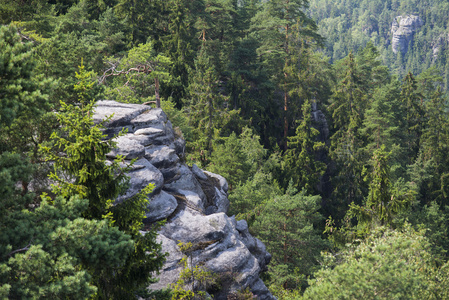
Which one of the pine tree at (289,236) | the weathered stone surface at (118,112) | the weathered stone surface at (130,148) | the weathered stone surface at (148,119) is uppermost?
the weathered stone surface at (118,112)

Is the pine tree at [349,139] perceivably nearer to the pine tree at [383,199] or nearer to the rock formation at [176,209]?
the pine tree at [383,199]

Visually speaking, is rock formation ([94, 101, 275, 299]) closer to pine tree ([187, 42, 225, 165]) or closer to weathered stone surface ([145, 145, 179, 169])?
weathered stone surface ([145, 145, 179, 169])

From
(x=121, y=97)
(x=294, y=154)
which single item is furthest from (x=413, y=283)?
(x=294, y=154)

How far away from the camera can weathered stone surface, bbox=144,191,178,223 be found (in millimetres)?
14859

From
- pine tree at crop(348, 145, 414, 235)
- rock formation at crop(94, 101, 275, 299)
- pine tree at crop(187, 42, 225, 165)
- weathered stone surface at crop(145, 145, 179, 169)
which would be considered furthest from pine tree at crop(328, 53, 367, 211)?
weathered stone surface at crop(145, 145, 179, 169)

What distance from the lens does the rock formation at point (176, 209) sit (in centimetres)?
1454

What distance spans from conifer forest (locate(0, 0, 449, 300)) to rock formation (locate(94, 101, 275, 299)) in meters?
1.38

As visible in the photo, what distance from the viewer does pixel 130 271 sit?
908 centimetres

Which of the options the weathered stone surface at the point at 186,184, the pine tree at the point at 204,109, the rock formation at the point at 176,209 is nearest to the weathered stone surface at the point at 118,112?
the rock formation at the point at 176,209

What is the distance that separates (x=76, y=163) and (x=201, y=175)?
496 inches

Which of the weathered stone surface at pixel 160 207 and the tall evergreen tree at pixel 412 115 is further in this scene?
the tall evergreen tree at pixel 412 115

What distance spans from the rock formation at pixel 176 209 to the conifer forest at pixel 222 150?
1376 mm

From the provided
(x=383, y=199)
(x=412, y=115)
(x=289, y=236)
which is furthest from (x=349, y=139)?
(x=383, y=199)

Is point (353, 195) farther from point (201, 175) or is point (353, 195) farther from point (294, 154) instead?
point (201, 175)
